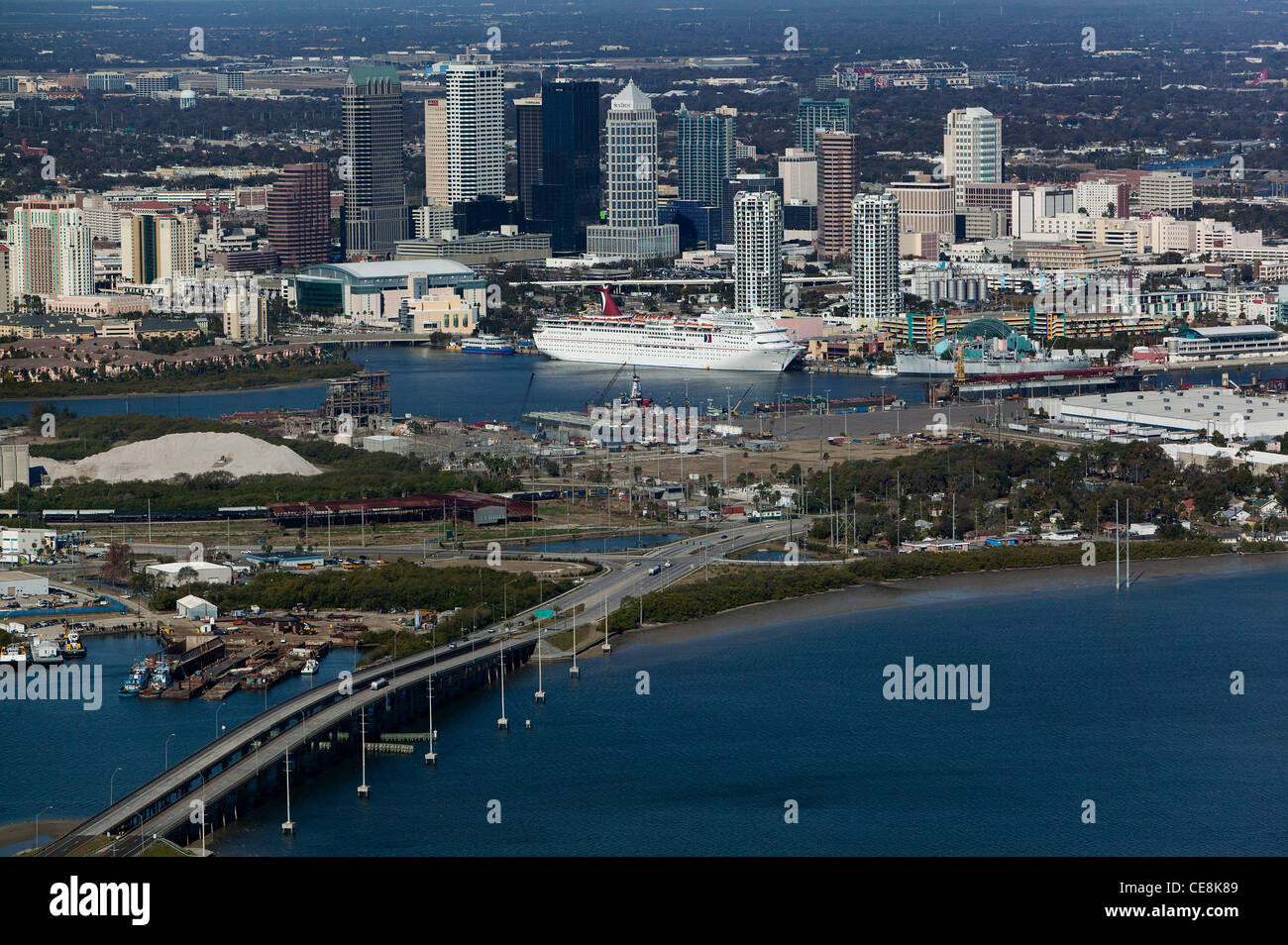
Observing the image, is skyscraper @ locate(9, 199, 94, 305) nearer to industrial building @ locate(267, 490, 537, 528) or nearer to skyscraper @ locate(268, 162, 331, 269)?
skyscraper @ locate(268, 162, 331, 269)

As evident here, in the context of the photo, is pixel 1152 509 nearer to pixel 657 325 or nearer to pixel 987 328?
pixel 987 328

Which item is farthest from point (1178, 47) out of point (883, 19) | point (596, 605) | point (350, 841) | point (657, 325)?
point (350, 841)

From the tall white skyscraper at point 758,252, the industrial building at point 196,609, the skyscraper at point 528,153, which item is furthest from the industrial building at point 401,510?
the skyscraper at point 528,153

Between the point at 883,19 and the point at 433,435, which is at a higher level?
the point at 883,19

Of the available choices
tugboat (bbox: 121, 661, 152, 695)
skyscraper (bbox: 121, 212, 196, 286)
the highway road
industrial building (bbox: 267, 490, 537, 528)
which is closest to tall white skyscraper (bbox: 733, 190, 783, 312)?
skyscraper (bbox: 121, 212, 196, 286)

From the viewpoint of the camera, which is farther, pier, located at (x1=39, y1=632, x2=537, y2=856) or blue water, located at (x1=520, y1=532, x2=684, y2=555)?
blue water, located at (x1=520, y1=532, x2=684, y2=555)

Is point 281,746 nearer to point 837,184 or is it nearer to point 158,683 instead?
point 158,683
